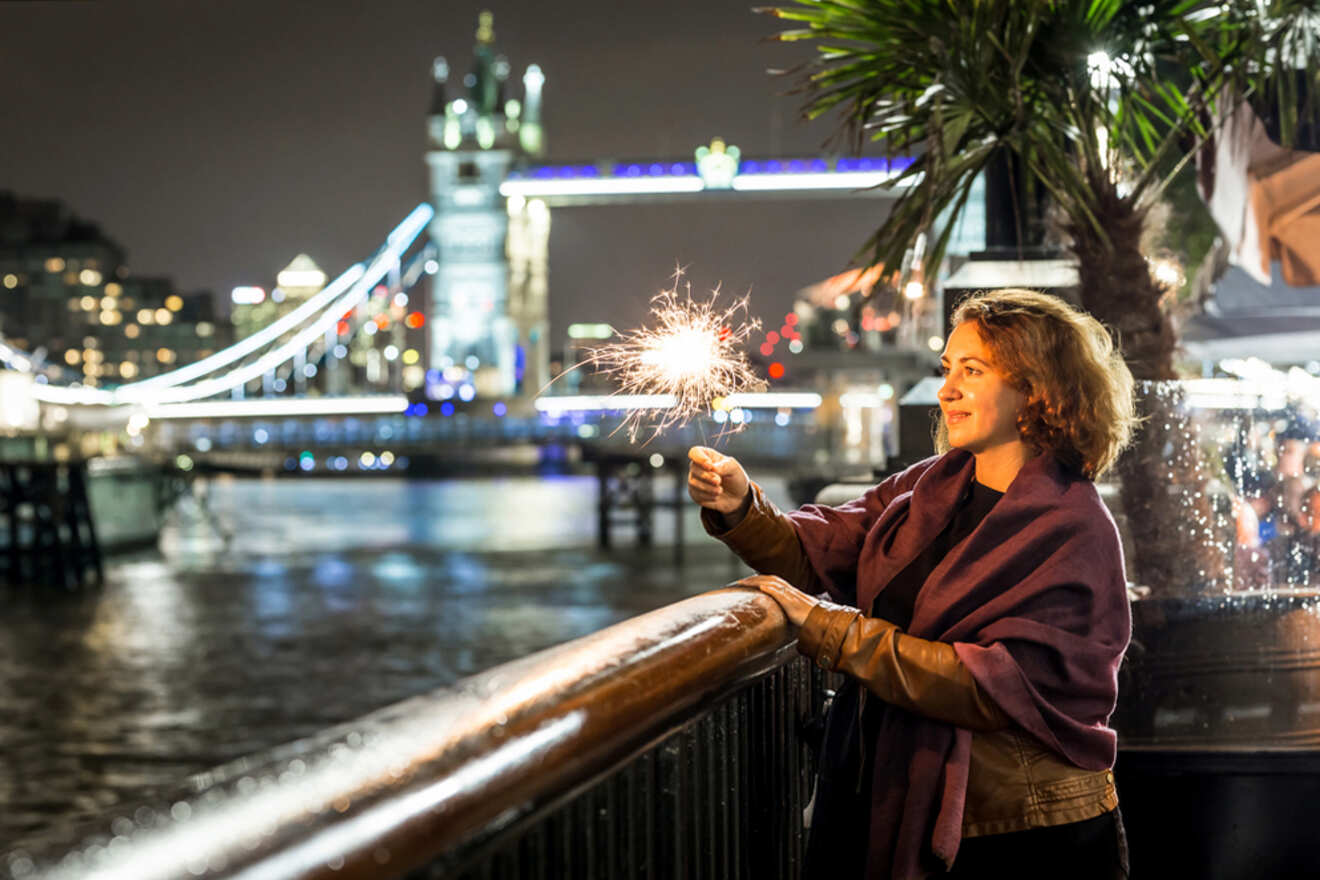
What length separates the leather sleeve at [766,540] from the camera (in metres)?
2.19

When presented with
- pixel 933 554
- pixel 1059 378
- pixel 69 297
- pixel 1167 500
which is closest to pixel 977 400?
pixel 1059 378

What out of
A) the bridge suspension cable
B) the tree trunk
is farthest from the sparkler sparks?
the bridge suspension cable

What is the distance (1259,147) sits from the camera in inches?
192

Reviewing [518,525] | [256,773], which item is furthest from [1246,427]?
[518,525]

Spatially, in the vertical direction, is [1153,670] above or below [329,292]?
below

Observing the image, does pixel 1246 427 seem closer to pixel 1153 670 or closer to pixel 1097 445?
pixel 1153 670

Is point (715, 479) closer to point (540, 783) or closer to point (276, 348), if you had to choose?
point (540, 783)

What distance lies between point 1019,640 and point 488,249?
5759 centimetres

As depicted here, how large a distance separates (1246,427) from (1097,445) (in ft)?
5.31

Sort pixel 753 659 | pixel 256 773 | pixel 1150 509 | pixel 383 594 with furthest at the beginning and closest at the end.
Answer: pixel 383 594, pixel 1150 509, pixel 753 659, pixel 256 773

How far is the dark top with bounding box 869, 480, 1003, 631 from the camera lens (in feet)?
6.73

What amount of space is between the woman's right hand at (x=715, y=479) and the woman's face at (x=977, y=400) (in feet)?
1.02

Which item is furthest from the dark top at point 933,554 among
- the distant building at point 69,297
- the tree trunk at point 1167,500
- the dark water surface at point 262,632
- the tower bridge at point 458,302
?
the distant building at point 69,297

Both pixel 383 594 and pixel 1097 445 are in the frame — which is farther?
pixel 383 594
